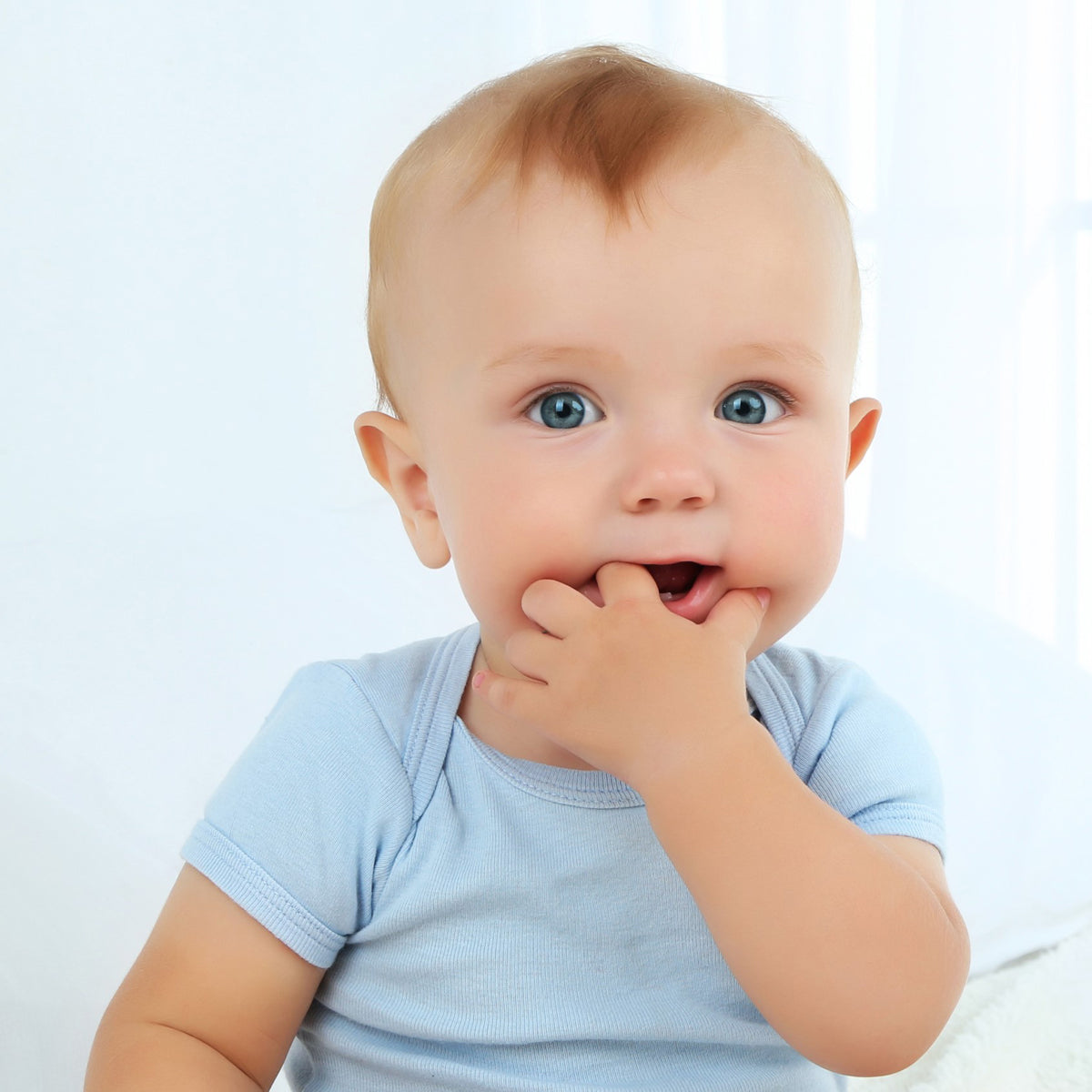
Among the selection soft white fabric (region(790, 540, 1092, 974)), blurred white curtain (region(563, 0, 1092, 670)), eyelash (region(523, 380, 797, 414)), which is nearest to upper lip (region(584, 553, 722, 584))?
eyelash (region(523, 380, 797, 414))

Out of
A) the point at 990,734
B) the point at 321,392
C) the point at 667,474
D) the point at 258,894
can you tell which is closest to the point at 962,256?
the point at 990,734

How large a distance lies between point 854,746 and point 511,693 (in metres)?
0.28

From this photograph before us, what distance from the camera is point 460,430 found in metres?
0.92

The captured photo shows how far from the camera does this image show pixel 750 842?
2.61ft

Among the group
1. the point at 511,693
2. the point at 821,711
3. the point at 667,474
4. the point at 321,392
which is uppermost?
the point at 667,474

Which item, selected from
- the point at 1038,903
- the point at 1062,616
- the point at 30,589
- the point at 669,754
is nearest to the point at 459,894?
the point at 669,754

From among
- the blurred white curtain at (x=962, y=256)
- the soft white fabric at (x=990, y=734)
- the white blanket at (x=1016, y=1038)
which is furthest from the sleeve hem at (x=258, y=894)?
the blurred white curtain at (x=962, y=256)

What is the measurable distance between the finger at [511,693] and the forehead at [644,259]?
22 centimetres

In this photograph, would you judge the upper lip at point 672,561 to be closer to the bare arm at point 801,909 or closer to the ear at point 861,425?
the bare arm at point 801,909

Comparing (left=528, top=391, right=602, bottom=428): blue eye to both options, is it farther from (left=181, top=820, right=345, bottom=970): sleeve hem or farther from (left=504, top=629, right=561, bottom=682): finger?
(left=181, top=820, right=345, bottom=970): sleeve hem

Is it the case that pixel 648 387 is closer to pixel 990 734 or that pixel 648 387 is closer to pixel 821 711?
pixel 821 711

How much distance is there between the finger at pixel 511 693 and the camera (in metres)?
0.88

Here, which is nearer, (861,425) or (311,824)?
(311,824)

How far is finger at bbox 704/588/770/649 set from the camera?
85 centimetres
